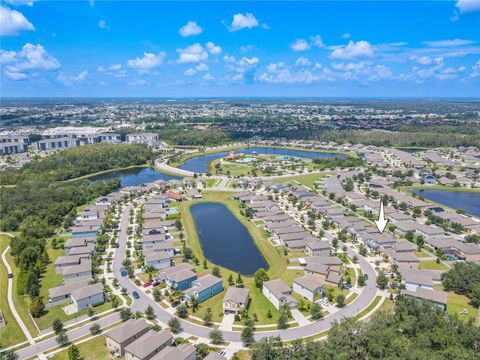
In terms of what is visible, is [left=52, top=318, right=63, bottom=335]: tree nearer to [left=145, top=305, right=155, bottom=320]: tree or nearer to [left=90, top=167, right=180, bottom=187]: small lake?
[left=145, top=305, right=155, bottom=320]: tree

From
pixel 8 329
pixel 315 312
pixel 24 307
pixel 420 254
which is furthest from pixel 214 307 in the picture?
pixel 420 254

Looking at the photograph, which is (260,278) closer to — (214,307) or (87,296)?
(214,307)

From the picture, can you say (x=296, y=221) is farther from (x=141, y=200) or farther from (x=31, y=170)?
(x=31, y=170)

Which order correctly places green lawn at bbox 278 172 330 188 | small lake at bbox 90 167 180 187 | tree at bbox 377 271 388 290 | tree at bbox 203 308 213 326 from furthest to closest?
small lake at bbox 90 167 180 187 < green lawn at bbox 278 172 330 188 < tree at bbox 377 271 388 290 < tree at bbox 203 308 213 326

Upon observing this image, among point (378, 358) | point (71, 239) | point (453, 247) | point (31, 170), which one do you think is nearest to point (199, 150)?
point (31, 170)

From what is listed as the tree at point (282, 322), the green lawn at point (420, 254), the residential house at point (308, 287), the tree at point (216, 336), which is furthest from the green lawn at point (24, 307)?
the green lawn at point (420, 254)

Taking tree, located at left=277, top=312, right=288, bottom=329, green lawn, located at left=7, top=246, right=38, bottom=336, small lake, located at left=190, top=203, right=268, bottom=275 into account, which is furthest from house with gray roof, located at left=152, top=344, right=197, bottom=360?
small lake, located at left=190, top=203, right=268, bottom=275
